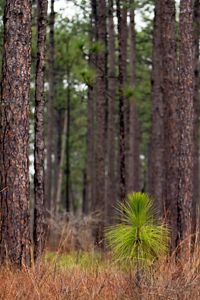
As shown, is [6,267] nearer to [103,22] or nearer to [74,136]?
[103,22]

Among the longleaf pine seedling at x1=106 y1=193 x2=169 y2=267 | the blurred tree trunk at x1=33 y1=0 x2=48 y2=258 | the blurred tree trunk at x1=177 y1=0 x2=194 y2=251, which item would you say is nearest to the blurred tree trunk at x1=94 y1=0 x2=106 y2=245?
the blurred tree trunk at x1=177 y1=0 x2=194 y2=251

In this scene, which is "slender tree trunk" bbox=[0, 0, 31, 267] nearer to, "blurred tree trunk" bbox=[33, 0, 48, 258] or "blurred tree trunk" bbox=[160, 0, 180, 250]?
"blurred tree trunk" bbox=[33, 0, 48, 258]

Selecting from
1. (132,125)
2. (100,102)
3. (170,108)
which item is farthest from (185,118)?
(132,125)

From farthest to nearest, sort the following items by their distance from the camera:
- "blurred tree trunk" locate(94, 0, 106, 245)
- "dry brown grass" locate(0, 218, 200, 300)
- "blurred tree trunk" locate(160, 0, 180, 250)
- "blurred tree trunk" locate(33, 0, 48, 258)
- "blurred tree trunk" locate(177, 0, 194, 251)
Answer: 1. "blurred tree trunk" locate(94, 0, 106, 245)
2. "blurred tree trunk" locate(160, 0, 180, 250)
3. "blurred tree trunk" locate(177, 0, 194, 251)
4. "blurred tree trunk" locate(33, 0, 48, 258)
5. "dry brown grass" locate(0, 218, 200, 300)

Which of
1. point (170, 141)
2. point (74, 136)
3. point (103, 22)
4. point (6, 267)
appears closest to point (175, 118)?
point (170, 141)

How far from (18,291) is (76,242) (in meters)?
12.2

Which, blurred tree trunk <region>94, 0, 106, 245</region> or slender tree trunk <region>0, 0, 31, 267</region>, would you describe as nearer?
slender tree trunk <region>0, 0, 31, 267</region>

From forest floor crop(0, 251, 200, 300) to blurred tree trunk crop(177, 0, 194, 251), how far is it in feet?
13.6

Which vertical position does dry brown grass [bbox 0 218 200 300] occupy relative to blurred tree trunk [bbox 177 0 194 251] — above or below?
below

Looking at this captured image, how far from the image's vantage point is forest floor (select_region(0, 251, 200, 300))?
6.91 m

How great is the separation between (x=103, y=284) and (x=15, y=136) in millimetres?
2730

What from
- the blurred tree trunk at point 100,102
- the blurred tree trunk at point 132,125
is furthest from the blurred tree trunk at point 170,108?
the blurred tree trunk at point 132,125

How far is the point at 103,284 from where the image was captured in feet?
22.8

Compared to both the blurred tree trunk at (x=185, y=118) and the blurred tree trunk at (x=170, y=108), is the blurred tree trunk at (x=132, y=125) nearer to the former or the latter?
the blurred tree trunk at (x=170, y=108)
